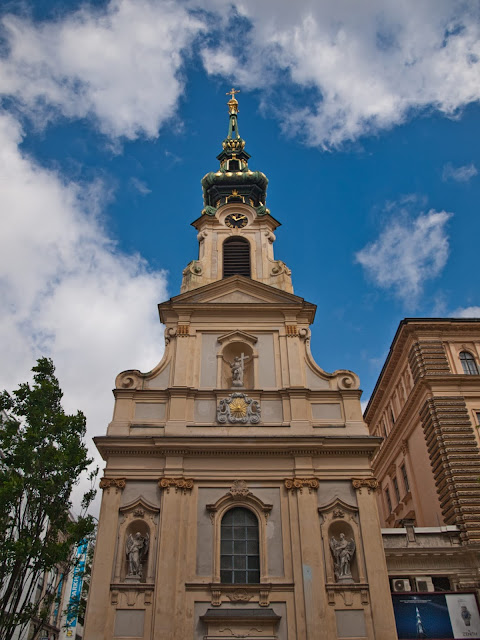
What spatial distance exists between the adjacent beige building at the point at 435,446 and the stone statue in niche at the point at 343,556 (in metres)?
2.01

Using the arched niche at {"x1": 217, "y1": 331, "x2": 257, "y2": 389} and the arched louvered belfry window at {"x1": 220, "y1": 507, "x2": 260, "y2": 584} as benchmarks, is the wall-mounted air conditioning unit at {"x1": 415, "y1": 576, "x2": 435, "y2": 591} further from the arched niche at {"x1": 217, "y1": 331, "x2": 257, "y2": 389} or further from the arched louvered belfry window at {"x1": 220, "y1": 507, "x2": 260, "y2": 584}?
the arched niche at {"x1": 217, "y1": 331, "x2": 257, "y2": 389}

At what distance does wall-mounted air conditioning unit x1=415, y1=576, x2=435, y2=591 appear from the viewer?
19.4 meters

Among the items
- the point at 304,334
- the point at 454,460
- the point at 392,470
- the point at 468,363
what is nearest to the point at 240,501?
the point at 304,334

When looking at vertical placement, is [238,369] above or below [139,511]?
above

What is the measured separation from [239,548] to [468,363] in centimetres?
1373

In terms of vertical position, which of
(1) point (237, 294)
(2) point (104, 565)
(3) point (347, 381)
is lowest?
(2) point (104, 565)

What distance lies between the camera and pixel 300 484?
19.3 meters

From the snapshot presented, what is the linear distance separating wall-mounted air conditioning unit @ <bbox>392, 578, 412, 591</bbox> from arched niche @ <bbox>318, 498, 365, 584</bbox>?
83.8 inches

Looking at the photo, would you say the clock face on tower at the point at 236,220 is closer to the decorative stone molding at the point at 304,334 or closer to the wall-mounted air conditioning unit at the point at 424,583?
the decorative stone molding at the point at 304,334

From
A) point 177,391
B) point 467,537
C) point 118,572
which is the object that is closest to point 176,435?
point 177,391

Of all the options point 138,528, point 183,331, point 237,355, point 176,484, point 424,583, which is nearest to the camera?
point 138,528

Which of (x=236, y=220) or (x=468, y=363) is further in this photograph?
(x=236, y=220)

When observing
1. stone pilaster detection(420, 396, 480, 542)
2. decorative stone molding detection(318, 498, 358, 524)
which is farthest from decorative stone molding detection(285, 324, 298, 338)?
decorative stone molding detection(318, 498, 358, 524)

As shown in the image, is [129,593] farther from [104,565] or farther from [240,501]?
[240,501]
